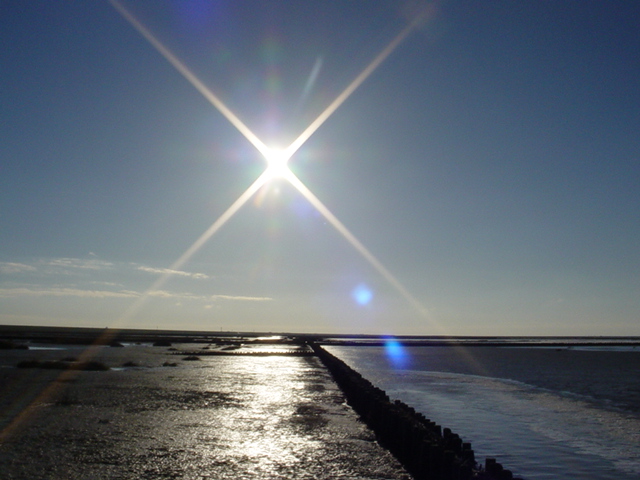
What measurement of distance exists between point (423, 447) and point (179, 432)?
8073 mm

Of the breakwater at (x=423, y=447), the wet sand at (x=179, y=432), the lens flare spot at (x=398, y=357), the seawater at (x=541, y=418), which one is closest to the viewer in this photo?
the breakwater at (x=423, y=447)

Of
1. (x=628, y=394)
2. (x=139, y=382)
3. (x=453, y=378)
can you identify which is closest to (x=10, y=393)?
(x=139, y=382)

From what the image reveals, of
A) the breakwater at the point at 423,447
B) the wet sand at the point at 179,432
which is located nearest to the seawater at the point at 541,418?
the breakwater at the point at 423,447

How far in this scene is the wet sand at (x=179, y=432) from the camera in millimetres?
13805

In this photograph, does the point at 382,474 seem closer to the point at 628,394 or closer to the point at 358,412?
the point at 358,412

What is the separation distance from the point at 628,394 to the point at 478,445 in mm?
22143

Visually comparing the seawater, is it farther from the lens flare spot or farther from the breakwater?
the lens flare spot

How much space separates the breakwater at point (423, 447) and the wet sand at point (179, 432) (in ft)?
1.45

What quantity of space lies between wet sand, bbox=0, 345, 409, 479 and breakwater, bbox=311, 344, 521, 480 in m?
0.44

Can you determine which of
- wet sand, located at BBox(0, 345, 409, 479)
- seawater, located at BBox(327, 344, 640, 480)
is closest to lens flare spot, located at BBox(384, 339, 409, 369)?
seawater, located at BBox(327, 344, 640, 480)

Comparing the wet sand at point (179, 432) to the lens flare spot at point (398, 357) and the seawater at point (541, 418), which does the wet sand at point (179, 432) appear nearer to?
the seawater at point (541, 418)

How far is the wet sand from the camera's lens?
13.8 m

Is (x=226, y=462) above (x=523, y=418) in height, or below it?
below

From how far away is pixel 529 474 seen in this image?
1544 centimetres
